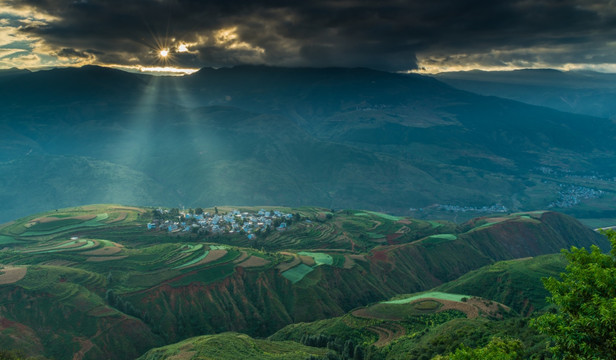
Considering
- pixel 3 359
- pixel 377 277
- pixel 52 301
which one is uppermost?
pixel 3 359

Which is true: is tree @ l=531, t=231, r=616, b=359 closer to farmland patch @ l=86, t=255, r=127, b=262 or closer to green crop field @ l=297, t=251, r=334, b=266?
green crop field @ l=297, t=251, r=334, b=266

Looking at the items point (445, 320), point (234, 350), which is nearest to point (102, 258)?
→ point (234, 350)

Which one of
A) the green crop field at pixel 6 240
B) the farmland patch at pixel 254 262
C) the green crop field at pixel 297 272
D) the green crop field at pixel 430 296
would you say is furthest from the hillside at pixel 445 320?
the green crop field at pixel 6 240

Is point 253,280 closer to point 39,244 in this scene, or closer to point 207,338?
point 207,338

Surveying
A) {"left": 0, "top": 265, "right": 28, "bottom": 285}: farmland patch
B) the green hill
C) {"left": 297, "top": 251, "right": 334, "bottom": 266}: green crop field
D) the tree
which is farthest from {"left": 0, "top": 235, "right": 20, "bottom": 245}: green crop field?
the tree

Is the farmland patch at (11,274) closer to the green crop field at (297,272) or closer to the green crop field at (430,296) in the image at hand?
the green crop field at (297,272)

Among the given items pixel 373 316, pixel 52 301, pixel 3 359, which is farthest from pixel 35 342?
pixel 373 316

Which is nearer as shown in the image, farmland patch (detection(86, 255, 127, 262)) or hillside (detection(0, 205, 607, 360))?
hillside (detection(0, 205, 607, 360))

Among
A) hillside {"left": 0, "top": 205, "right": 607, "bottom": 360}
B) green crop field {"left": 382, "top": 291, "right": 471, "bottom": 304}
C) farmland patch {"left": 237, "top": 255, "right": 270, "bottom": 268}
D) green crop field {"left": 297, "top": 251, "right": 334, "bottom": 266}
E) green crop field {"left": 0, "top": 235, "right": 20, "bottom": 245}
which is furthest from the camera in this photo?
green crop field {"left": 297, "top": 251, "right": 334, "bottom": 266}
